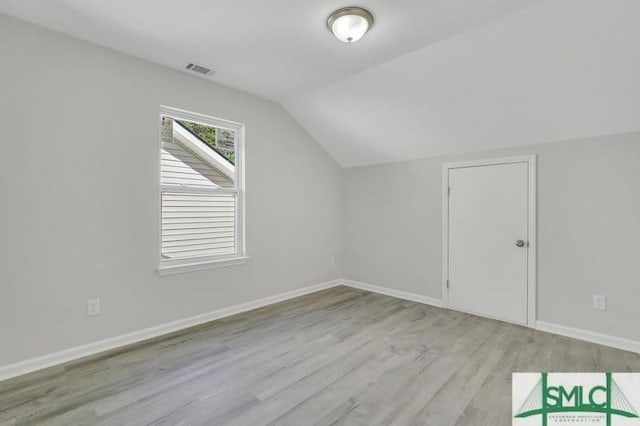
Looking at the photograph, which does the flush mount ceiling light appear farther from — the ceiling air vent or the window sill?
the window sill

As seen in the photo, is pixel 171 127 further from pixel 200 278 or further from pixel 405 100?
pixel 405 100

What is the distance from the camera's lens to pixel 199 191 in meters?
3.28

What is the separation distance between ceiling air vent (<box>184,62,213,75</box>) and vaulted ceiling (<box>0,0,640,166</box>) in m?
0.07

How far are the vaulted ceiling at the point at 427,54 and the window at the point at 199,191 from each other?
58 cm

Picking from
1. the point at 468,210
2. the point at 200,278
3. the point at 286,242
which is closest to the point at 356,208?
the point at 286,242

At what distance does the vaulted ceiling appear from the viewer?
209cm

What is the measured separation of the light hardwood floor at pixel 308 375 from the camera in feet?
5.98

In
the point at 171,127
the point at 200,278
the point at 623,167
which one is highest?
the point at 171,127

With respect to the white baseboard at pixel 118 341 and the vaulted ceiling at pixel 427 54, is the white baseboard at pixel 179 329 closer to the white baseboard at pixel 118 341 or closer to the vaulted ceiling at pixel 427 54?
the white baseboard at pixel 118 341

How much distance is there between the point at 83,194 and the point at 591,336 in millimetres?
4585

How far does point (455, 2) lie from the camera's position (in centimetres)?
202

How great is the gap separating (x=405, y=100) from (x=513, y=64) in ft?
3.29

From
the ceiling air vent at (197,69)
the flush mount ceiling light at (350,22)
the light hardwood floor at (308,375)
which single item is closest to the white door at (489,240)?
the light hardwood floor at (308,375)

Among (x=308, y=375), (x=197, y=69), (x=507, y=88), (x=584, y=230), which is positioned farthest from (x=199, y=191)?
(x=584, y=230)
